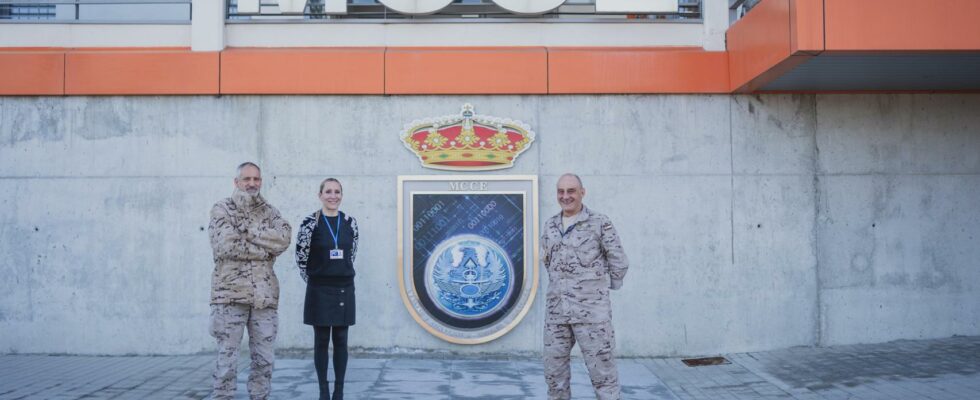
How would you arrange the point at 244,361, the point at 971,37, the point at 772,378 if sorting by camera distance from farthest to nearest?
the point at 244,361 < the point at 772,378 < the point at 971,37

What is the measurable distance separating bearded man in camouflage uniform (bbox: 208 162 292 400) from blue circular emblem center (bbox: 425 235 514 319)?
2776mm

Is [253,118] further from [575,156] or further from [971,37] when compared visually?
[971,37]

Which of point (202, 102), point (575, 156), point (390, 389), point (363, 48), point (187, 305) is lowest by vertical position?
point (390, 389)

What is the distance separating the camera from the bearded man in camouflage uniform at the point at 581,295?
5.65 m

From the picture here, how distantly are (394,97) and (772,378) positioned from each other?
447 centimetres

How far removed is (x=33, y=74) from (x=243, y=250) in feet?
14.5

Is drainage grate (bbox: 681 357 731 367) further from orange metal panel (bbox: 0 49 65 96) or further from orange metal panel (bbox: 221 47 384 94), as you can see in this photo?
orange metal panel (bbox: 0 49 65 96)

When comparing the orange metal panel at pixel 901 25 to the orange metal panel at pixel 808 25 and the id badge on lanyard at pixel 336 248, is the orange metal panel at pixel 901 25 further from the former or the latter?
the id badge on lanyard at pixel 336 248

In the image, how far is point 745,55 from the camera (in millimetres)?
8312

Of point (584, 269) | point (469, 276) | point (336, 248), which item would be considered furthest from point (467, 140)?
point (584, 269)

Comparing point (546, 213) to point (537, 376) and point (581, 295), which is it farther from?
point (581, 295)

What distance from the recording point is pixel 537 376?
776 cm

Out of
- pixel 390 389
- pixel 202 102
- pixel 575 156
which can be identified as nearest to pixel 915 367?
pixel 575 156

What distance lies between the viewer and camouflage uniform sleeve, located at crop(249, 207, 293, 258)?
5.89m
